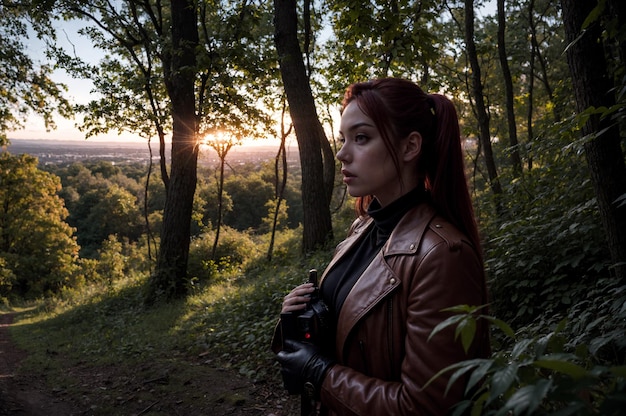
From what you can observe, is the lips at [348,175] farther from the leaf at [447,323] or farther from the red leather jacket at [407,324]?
the leaf at [447,323]

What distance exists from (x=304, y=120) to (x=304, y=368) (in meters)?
7.89

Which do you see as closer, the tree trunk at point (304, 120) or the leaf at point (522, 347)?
the leaf at point (522, 347)

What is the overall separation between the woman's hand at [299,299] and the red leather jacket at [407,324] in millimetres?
201

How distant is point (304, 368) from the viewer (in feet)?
5.52

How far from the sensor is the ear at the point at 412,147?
1720mm

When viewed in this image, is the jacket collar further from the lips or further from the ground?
the ground

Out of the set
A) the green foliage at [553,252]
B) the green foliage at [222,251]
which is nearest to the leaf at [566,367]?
the green foliage at [553,252]

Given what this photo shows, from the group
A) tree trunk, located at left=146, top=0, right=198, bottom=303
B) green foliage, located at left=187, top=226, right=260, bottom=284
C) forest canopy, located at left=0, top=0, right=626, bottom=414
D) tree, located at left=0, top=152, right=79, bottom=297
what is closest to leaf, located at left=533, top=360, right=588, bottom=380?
forest canopy, located at left=0, top=0, right=626, bottom=414

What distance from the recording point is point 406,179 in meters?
1.79

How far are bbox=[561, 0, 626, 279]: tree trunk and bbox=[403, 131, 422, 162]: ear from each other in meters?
1.36

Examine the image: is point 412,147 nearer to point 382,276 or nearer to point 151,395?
point 382,276

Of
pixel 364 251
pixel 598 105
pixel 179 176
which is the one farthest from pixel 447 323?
pixel 179 176

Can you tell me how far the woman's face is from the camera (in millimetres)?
1718

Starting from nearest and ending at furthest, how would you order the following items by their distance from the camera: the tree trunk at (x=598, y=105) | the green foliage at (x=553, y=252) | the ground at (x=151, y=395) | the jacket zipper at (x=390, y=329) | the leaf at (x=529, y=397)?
1. the leaf at (x=529, y=397)
2. the jacket zipper at (x=390, y=329)
3. the tree trunk at (x=598, y=105)
4. the green foliage at (x=553, y=252)
5. the ground at (x=151, y=395)
